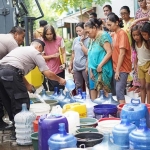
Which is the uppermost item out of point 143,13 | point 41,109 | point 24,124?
point 143,13

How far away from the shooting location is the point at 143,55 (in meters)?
6.59

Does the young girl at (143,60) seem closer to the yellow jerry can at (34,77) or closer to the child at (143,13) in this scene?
the child at (143,13)

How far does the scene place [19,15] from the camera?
815 cm

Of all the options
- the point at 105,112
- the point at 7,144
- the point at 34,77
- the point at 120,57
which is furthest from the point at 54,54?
the point at 105,112

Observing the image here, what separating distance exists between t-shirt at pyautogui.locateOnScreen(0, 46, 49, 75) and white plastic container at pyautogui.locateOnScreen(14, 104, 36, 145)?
74 centimetres

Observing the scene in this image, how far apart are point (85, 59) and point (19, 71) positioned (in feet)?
7.56

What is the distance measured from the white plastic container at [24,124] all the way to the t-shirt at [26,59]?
2.44ft

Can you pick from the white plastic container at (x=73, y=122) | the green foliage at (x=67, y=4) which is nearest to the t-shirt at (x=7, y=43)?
the white plastic container at (x=73, y=122)

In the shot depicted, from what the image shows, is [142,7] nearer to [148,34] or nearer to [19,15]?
[148,34]

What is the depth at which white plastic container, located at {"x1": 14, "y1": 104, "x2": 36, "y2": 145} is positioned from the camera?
4.89 meters

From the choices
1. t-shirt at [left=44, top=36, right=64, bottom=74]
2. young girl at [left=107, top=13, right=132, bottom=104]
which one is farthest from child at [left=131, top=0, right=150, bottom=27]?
t-shirt at [left=44, top=36, right=64, bottom=74]

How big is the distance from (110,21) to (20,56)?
181 cm

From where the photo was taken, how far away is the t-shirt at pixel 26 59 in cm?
520

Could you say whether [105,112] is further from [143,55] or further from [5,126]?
[143,55]
